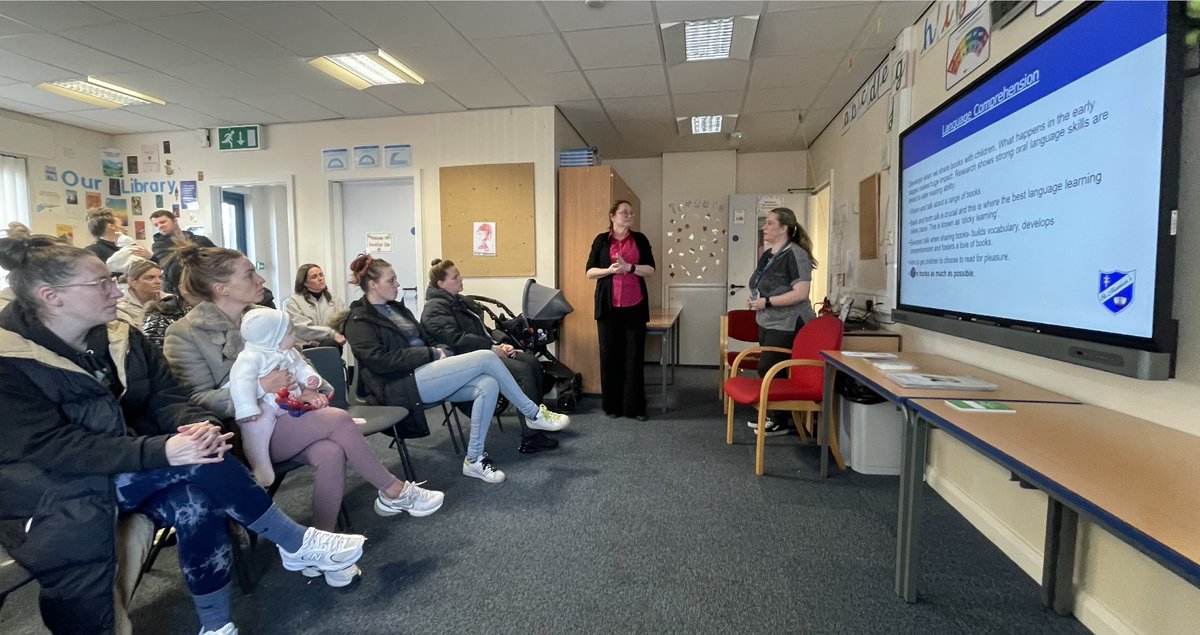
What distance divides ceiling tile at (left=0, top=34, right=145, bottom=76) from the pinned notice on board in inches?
78.6

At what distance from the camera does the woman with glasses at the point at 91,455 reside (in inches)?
46.0

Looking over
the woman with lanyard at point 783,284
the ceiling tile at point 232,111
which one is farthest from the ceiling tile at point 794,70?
the ceiling tile at point 232,111

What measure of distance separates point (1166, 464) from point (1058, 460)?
0.21 m

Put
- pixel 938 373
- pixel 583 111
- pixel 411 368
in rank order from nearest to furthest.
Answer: pixel 938 373 → pixel 411 368 → pixel 583 111

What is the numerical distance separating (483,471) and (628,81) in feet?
9.94

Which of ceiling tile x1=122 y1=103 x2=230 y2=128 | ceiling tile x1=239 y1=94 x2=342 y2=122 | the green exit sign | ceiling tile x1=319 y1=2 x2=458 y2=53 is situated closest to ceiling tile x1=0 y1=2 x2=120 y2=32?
ceiling tile x1=239 y1=94 x2=342 y2=122

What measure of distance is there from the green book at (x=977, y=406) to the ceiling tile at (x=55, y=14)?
447 centimetres

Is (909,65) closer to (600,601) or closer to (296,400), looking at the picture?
(600,601)

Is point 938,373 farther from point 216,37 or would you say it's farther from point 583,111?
point 216,37

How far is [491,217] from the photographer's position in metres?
Result: 4.52

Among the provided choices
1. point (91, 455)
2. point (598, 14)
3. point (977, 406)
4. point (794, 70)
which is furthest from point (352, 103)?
point (977, 406)

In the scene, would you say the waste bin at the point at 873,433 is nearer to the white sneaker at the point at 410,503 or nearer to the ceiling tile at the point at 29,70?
the white sneaker at the point at 410,503

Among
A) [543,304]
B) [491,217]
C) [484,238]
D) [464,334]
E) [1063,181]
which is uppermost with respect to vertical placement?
[491,217]

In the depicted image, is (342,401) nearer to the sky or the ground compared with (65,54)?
nearer to the ground
